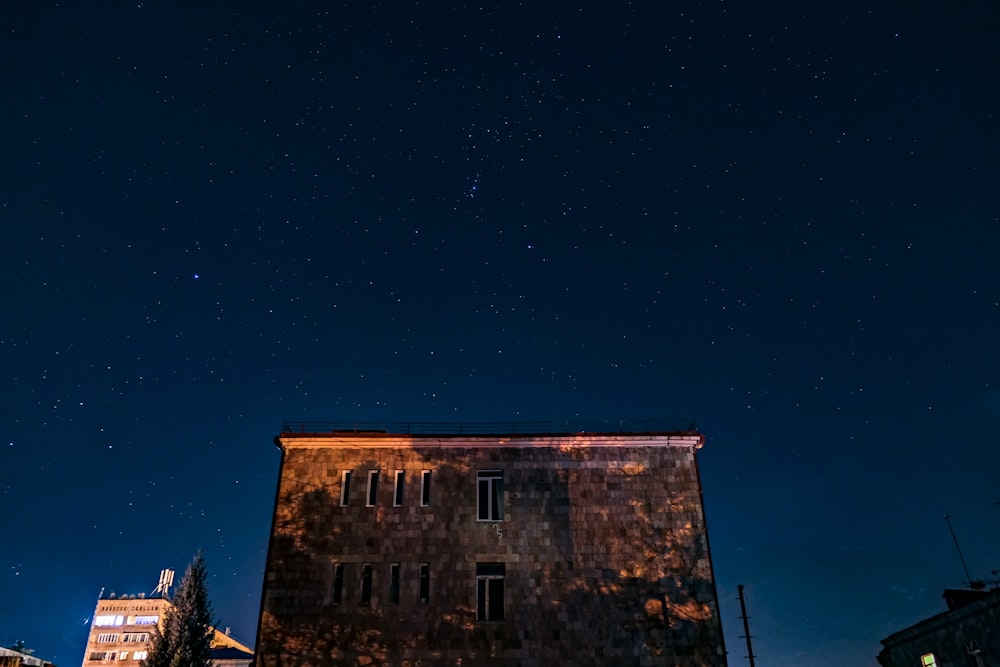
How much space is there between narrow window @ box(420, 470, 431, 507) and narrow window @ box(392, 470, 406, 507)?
2.45ft

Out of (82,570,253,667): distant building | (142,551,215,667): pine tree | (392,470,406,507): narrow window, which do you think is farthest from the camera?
(82,570,253,667): distant building

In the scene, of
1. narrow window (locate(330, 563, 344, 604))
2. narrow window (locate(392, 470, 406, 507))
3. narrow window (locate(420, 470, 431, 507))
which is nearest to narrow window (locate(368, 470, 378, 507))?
narrow window (locate(392, 470, 406, 507))

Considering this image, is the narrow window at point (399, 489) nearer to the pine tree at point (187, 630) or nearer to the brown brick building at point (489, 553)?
the brown brick building at point (489, 553)

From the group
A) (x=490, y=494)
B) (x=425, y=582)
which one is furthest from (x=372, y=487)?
(x=490, y=494)

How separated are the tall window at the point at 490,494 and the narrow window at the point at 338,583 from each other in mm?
5735

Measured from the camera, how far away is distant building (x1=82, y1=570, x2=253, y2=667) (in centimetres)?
10475

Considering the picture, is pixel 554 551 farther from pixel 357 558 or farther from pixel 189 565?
pixel 189 565

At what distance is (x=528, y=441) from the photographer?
28.7 m

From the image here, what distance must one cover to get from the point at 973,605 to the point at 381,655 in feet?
75.9

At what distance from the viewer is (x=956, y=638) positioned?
28250 millimetres

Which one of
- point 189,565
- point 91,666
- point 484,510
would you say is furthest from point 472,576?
point 91,666

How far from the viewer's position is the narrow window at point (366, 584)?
25783mm

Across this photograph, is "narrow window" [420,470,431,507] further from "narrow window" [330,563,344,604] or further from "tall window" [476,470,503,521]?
"narrow window" [330,563,344,604]

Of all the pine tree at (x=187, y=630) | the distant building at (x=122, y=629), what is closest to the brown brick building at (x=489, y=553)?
the pine tree at (x=187, y=630)
